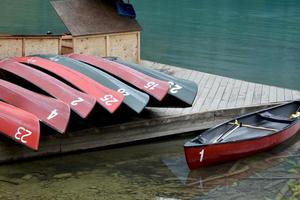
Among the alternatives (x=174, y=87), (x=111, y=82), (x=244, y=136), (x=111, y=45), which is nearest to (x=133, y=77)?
(x=111, y=82)

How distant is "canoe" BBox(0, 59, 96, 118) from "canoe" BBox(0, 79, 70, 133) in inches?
7.5

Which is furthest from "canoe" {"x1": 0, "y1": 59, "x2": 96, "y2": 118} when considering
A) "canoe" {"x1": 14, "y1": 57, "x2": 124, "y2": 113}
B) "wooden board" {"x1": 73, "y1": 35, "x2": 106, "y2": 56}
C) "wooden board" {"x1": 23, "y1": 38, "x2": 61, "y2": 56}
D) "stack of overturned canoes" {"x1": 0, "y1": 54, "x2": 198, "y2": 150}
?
"wooden board" {"x1": 73, "y1": 35, "x2": 106, "y2": 56}

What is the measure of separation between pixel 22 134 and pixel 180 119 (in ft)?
10.7

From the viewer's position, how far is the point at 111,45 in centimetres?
1271

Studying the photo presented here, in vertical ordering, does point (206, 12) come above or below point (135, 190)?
below

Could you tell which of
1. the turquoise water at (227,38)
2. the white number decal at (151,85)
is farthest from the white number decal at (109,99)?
the turquoise water at (227,38)

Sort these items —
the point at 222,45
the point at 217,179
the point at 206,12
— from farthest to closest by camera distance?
the point at 206,12 < the point at 222,45 < the point at 217,179

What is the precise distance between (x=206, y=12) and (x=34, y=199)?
112ft

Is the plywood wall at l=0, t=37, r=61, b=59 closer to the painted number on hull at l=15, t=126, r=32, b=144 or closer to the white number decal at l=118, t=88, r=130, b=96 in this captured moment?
the white number decal at l=118, t=88, r=130, b=96

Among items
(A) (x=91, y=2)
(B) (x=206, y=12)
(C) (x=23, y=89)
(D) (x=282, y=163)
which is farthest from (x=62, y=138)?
(B) (x=206, y=12)

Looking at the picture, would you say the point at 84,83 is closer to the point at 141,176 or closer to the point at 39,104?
the point at 39,104

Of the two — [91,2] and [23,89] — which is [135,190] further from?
[91,2]

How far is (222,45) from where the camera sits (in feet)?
85.3

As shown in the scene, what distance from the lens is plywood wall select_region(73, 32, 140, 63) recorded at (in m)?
12.3
